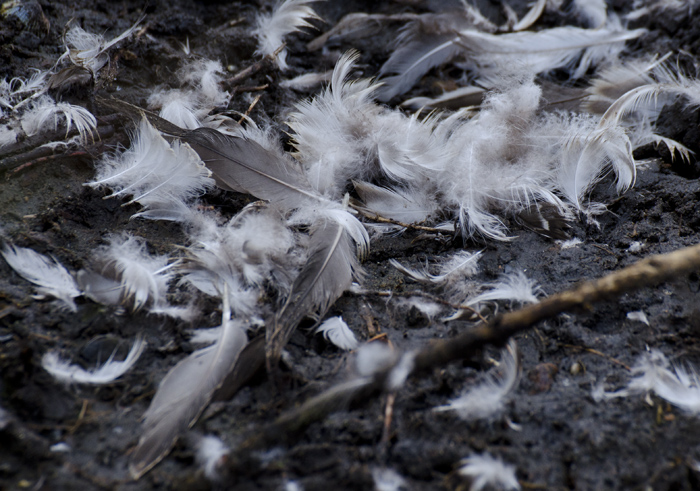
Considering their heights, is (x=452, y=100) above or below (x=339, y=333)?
above

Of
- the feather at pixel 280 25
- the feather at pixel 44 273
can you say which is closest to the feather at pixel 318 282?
the feather at pixel 44 273

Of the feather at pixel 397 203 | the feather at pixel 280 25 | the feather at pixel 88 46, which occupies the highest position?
the feather at pixel 88 46

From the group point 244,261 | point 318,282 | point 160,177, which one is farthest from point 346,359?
point 160,177

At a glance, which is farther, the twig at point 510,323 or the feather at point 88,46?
the feather at point 88,46

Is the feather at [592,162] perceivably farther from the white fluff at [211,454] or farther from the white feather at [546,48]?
the white fluff at [211,454]

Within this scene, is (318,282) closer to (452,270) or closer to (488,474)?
(452,270)

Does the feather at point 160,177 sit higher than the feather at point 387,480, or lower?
higher
